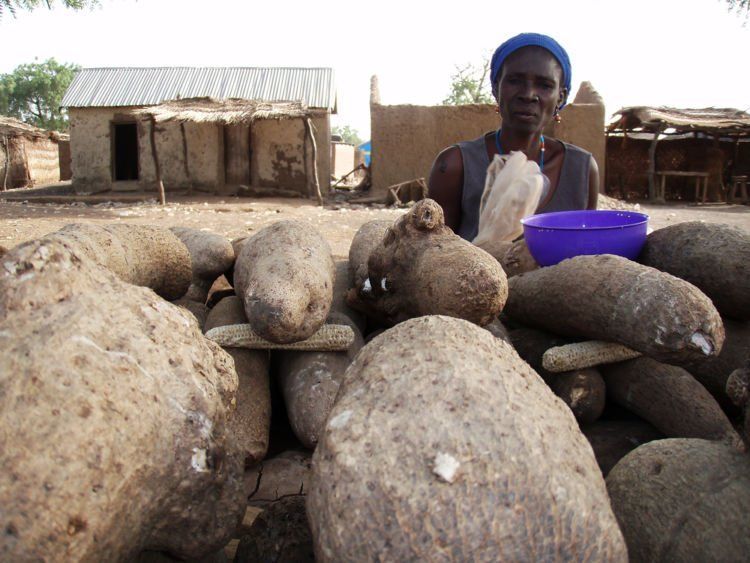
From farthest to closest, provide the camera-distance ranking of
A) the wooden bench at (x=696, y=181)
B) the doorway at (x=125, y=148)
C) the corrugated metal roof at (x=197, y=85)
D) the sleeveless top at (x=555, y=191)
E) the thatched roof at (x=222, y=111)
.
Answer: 1. the doorway at (x=125, y=148)
2. the corrugated metal roof at (x=197, y=85)
3. the wooden bench at (x=696, y=181)
4. the thatched roof at (x=222, y=111)
5. the sleeveless top at (x=555, y=191)

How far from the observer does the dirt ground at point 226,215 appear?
924cm

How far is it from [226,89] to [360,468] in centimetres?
1877

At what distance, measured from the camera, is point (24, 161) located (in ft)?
68.3

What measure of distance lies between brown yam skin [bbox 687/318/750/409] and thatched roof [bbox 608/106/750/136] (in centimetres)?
1513

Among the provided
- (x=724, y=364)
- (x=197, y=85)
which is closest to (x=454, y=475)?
(x=724, y=364)

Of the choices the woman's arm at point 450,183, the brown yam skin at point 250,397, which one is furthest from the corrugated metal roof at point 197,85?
the brown yam skin at point 250,397

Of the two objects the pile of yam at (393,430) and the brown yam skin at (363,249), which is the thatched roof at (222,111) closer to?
the brown yam skin at (363,249)

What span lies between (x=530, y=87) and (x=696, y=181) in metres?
16.2

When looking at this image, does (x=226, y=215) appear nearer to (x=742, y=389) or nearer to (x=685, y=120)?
(x=742, y=389)

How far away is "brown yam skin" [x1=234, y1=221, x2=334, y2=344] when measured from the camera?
5.59 ft

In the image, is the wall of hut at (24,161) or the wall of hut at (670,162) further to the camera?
the wall of hut at (24,161)

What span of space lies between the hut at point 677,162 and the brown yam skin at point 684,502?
1695cm

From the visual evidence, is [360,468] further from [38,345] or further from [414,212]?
[414,212]

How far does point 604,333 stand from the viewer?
1625 mm
